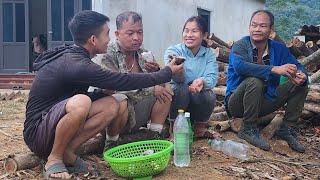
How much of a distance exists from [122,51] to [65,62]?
0.83m

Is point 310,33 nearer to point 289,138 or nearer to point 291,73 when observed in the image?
point 289,138

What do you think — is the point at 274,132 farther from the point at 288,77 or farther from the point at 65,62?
the point at 65,62

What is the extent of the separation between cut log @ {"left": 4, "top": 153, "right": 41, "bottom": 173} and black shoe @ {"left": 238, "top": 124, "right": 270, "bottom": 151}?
2.19m

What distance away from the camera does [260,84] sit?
4.55m

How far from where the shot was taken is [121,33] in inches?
158

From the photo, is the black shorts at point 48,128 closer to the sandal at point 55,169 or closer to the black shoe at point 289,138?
the sandal at point 55,169

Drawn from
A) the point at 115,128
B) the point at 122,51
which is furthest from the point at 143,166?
the point at 122,51

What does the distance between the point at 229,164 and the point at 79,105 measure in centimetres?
162

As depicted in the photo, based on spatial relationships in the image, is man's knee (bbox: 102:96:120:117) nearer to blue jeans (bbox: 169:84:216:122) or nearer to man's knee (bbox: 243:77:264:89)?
blue jeans (bbox: 169:84:216:122)

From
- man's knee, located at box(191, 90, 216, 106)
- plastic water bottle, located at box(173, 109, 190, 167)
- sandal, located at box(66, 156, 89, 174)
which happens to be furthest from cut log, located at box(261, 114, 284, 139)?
sandal, located at box(66, 156, 89, 174)

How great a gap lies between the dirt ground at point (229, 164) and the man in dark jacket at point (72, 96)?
0.27 meters

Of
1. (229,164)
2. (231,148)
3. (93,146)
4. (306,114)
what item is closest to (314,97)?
(306,114)

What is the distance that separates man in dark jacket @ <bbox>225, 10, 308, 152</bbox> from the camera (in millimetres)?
4562

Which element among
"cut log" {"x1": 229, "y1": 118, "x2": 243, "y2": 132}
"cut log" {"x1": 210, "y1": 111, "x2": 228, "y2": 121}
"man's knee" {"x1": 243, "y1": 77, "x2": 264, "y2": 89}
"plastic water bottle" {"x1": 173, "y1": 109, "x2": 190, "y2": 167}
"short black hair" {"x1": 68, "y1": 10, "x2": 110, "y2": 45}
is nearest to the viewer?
"short black hair" {"x1": 68, "y1": 10, "x2": 110, "y2": 45}
